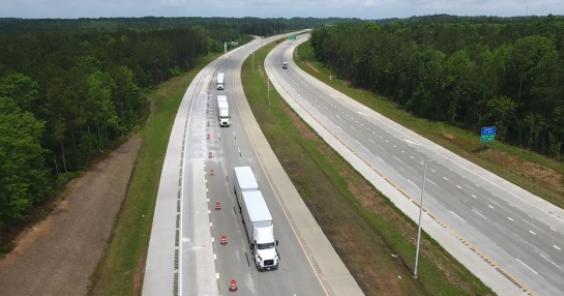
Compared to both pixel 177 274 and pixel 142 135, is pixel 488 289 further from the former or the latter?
pixel 142 135

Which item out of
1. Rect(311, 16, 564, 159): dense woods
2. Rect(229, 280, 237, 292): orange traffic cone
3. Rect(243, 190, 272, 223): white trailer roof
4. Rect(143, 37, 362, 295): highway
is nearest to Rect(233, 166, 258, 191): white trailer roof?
Rect(243, 190, 272, 223): white trailer roof

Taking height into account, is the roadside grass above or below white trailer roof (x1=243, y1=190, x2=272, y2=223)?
below

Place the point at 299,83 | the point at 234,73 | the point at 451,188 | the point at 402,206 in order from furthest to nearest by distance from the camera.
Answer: the point at 234,73, the point at 299,83, the point at 451,188, the point at 402,206

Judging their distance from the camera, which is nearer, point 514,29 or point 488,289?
point 488,289

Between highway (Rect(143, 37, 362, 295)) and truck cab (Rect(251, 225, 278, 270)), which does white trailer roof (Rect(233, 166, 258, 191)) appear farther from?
truck cab (Rect(251, 225, 278, 270))

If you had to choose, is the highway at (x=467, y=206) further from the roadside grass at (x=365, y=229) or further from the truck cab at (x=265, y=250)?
the truck cab at (x=265, y=250)

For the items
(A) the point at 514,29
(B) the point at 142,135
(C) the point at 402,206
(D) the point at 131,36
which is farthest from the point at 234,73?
(C) the point at 402,206

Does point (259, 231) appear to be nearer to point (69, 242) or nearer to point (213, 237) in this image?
point (213, 237)

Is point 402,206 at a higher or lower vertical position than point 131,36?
lower
